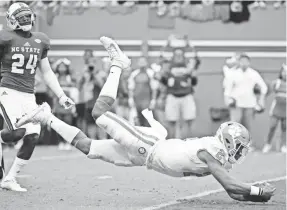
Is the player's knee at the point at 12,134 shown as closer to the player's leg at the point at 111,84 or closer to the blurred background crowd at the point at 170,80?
the player's leg at the point at 111,84

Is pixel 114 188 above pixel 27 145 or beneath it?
beneath

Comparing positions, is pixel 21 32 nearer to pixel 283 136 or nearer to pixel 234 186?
pixel 234 186

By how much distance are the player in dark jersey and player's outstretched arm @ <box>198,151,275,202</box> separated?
203 centimetres

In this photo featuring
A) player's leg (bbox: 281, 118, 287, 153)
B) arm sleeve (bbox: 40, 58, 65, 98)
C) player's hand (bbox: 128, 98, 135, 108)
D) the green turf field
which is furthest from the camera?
player's hand (bbox: 128, 98, 135, 108)

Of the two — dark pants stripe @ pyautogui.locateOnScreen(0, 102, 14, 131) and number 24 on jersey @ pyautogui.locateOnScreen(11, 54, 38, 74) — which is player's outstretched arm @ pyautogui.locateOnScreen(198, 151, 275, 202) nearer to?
dark pants stripe @ pyautogui.locateOnScreen(0, 102, 14, 131)

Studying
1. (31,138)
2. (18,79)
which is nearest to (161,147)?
(31,138)

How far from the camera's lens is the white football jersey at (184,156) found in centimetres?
801

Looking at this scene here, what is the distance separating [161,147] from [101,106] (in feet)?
2.40

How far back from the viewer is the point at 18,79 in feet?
30.5

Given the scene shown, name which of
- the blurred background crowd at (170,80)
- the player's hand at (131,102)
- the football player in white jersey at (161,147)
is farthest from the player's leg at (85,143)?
the player's hand at (131,102)

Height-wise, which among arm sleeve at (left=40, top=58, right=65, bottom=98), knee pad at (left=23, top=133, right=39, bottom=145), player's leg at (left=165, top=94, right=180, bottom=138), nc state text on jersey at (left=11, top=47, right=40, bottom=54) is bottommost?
player's leg at (left=165, top=94, right=180, bottom=138)

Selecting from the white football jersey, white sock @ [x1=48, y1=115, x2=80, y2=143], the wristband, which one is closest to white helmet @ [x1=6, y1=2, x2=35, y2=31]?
white sock @ [x1=48, y1=115, x2=80, y2=143]

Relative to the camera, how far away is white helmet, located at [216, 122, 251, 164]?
800cm

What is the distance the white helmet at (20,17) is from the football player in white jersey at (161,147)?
40.4 inches
